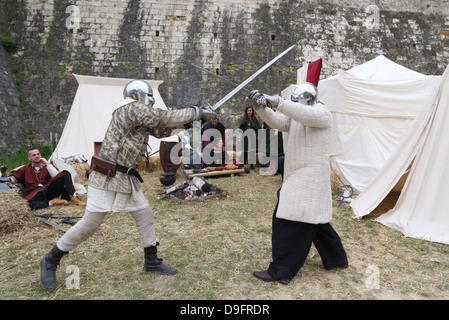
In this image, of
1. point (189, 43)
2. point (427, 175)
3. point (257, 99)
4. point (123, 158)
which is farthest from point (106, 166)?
point (189, 43)

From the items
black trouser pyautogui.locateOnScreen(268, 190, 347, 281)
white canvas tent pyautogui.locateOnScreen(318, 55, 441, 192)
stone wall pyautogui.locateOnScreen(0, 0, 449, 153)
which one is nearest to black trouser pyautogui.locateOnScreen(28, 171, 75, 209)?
black trouser pyautogui.locateOnScreen(268, 190, 347, 281)

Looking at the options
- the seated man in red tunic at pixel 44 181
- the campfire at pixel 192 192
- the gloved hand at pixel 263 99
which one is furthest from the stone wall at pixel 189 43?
the gloved hand at pixel 263 99

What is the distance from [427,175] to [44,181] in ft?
17.2

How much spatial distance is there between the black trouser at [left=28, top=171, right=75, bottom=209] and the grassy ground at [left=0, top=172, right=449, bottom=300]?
14.5 inches

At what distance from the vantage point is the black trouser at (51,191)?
14.7 ft

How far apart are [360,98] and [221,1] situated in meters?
7.33

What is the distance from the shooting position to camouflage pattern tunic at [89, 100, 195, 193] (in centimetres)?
230

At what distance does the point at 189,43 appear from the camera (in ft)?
34.9

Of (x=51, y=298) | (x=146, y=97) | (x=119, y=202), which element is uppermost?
(x=146, y=97)

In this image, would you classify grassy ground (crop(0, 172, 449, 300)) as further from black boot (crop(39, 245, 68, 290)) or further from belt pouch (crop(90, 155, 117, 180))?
belt pouch (crop(90, 155, 117, 180))

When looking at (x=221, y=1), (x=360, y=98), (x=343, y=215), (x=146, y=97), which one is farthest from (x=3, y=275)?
(x=221, y=1)

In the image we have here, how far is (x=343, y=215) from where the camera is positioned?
14.3 feet

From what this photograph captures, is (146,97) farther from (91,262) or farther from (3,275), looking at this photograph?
(3,275)

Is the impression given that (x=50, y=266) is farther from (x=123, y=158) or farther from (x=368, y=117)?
(x=368, y=117)
